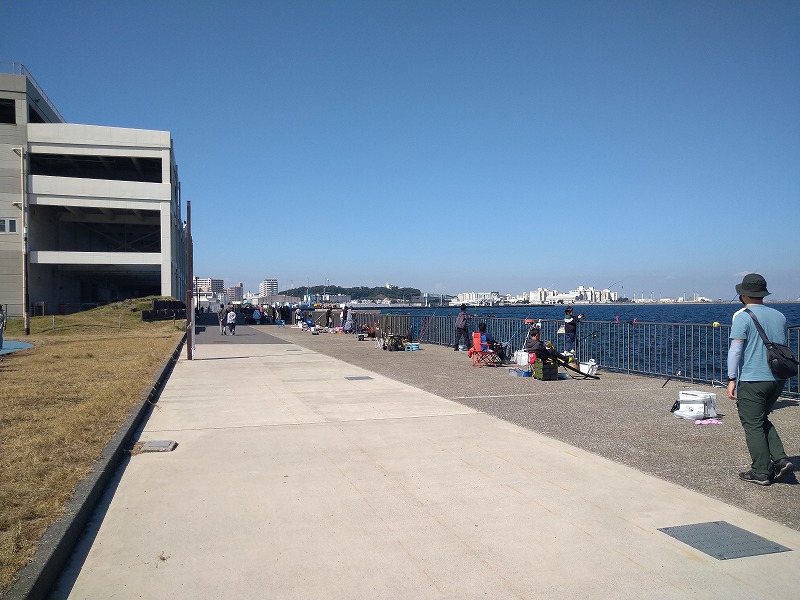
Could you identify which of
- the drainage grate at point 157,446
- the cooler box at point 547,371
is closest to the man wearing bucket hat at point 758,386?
the drainage grate at point 157,446

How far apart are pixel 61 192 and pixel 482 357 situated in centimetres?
4542

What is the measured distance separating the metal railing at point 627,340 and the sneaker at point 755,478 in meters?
4.14

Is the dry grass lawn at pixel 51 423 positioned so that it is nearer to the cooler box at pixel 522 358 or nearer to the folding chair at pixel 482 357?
the folding chair at pixel 482 357

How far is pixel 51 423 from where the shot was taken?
328 inches

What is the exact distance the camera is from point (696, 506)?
537 centimetres

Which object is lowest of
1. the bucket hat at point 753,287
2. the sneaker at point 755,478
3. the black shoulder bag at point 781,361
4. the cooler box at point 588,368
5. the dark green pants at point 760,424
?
the sneaker at point 755,478

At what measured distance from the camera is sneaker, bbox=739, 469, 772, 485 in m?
5.92

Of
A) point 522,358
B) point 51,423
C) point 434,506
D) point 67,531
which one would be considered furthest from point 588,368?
point 67,531

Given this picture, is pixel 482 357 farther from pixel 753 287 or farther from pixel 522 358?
pixel 753 287

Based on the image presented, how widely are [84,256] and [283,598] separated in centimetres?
5386

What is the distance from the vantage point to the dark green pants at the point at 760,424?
591cm

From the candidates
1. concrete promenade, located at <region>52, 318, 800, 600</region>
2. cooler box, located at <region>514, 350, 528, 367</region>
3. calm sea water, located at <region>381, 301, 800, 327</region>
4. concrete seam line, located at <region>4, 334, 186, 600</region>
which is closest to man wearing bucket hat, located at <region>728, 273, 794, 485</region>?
concrete promenade, located at <region>52, 318, 800, 600</region>

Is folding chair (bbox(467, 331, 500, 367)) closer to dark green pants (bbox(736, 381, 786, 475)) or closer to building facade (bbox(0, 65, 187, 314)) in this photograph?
dark green pants (bbox(736, 381, 786, 475))

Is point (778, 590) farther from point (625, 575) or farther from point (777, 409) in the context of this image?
point (777, 409)
